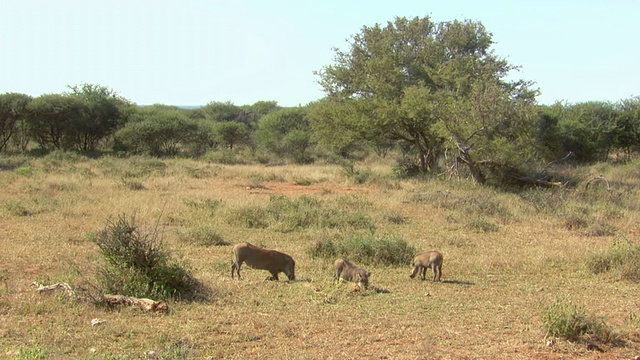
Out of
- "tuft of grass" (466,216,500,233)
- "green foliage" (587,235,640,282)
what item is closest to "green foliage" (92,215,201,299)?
"green foliage" (587,235,640,282)

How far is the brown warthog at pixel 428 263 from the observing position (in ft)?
26.4

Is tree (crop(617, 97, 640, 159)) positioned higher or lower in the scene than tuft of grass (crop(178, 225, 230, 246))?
higher

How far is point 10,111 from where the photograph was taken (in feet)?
102

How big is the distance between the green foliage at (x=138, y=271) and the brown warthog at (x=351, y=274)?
184cm

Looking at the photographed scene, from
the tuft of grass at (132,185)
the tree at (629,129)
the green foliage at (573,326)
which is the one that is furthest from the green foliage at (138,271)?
the tree at (629,129)

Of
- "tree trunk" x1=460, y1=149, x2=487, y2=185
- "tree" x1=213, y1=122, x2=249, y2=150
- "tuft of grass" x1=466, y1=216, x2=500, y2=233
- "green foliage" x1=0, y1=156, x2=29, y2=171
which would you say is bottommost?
"tuft of grass" x1=466, y1=216, x2=500, y2=233

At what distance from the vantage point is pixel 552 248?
35.1 ft

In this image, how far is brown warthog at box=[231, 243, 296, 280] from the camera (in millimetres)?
7863

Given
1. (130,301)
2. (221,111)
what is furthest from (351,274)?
(221,111)

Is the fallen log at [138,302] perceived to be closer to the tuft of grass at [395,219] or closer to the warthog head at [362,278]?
the warthog head at [362,278]

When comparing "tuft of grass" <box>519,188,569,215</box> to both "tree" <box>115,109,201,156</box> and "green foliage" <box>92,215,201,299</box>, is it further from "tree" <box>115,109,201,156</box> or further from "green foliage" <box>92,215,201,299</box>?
"tree" <box>115,109,201,156</box>

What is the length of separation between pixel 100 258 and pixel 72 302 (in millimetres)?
2395

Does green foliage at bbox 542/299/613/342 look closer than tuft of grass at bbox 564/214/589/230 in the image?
Yes

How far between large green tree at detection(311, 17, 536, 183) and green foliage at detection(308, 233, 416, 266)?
1042 cm
